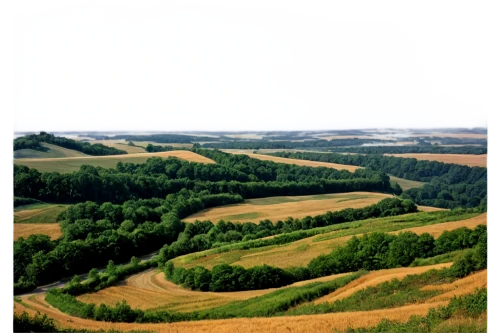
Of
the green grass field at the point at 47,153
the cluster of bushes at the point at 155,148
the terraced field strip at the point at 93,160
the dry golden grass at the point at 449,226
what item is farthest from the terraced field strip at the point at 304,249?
the green grass field at the point at 47,153

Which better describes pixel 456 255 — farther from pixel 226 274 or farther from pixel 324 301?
pixel 226 274

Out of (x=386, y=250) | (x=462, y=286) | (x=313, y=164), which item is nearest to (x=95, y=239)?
(x=313, y=164)

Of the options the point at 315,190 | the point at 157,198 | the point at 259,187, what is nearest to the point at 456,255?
the point at 315,190

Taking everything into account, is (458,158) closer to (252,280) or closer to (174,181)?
(252,280)

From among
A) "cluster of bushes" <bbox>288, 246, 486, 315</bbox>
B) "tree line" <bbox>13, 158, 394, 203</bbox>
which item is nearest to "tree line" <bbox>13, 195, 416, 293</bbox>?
"tree line" <bbox>13, 158, 394, 203</bbox>

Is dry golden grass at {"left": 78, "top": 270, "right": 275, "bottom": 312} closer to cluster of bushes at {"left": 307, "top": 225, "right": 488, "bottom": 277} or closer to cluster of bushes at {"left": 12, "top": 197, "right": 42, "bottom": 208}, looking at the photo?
cluster of bushes at {"left": 307, "top": 225, "right": 488, "bottom": 277}
